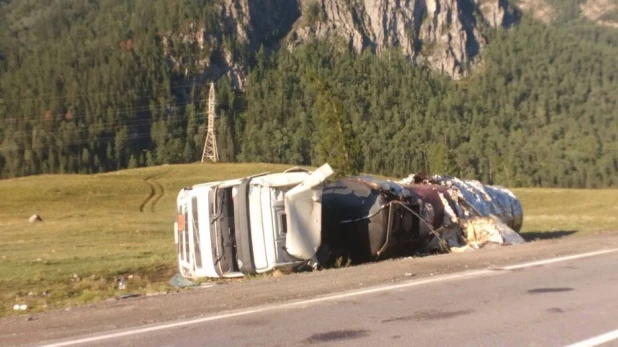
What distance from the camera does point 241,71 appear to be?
7717 inches

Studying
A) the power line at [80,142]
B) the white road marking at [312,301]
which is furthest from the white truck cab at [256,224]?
the power line at [80,142]

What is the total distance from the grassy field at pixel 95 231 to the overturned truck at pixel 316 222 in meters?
1.48

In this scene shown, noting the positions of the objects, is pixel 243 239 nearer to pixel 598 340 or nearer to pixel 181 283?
pixel 181 283

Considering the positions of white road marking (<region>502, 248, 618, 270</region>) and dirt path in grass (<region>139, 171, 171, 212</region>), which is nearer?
white road marking (<region>502, 248, 618, 270</region>)

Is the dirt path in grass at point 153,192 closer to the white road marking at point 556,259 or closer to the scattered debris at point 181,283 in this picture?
the scattered debris at point 181,283

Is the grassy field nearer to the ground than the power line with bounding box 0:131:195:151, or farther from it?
nearer to the ground

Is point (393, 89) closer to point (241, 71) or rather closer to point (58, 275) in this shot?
point (241, 71)

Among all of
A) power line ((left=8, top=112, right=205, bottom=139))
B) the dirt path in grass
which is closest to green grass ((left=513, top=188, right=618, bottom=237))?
the dirt path in grass

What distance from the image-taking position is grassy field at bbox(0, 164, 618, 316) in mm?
16219

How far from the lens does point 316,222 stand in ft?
44.7

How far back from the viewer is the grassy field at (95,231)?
16219 mm

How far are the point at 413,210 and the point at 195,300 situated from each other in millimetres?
6880

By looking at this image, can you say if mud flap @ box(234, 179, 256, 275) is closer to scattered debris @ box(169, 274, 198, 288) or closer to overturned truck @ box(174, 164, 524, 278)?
overturned truck @ box(174, 164, 524, 278)

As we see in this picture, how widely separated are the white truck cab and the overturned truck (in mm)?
18
